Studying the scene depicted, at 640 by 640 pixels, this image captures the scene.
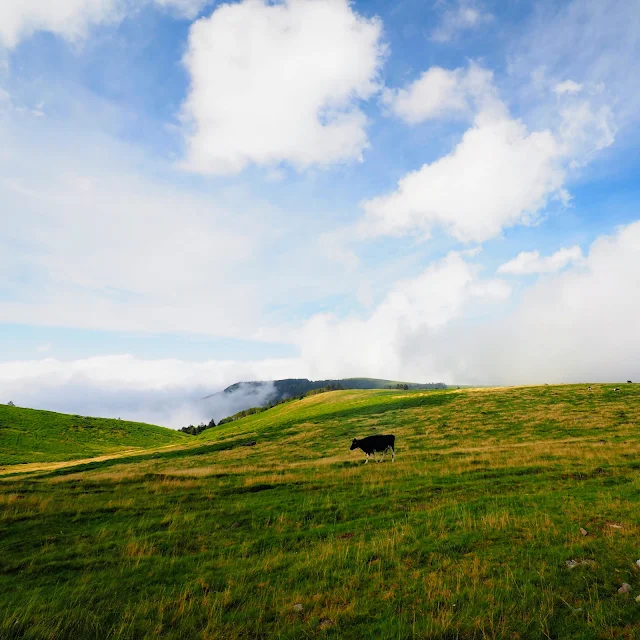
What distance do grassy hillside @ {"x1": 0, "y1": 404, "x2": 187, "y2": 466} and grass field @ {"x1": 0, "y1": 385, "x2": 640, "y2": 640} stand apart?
8888 centimetres

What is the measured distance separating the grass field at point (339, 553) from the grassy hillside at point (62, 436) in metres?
88.9

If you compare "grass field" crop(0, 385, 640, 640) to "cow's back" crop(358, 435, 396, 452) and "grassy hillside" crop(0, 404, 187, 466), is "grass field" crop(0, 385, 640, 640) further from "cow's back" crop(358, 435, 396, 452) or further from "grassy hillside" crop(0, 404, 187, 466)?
"grassy hillside" crop(0, 404, 187, 466)

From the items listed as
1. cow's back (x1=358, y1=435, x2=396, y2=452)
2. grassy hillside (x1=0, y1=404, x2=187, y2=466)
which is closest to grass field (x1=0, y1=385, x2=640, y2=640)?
cow's back (x1=358, y1=435, x2=396, y2=452)

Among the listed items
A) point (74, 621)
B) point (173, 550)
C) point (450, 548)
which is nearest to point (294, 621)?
point (74, 621)

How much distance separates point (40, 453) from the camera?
91.7 metres

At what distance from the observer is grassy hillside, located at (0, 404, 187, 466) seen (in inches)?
3597

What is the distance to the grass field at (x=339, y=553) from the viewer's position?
6.77 metres

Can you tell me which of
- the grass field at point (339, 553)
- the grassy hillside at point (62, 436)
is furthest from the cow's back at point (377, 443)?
the grassy hillside at point (62, 436)

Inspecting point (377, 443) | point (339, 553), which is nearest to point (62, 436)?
point (377, 443)

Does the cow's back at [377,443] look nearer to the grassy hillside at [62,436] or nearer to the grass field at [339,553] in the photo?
the grass field at [339,553]

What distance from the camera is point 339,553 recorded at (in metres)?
10.1

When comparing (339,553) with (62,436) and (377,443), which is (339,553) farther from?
(62,436)

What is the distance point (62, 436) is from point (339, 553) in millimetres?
131495

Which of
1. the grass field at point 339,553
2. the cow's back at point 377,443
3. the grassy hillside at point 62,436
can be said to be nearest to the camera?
the grass field at point 339,553
